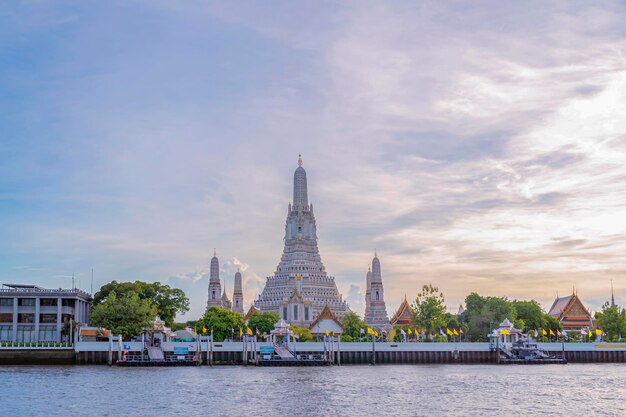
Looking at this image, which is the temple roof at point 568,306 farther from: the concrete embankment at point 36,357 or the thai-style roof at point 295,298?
the concrete embankment at point 36,357

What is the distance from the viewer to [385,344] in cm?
11588

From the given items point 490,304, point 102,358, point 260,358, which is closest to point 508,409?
point 260,358

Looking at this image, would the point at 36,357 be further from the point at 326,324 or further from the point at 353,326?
the point at 326,324

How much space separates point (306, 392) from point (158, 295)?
69523 millimetres

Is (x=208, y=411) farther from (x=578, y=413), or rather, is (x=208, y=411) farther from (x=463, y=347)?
(x=463, y=347)

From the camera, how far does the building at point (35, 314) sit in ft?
404

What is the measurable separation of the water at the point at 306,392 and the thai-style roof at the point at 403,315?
302 ft

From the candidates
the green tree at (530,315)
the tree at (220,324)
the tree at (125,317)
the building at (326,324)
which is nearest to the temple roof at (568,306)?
the green tree at (530,315)

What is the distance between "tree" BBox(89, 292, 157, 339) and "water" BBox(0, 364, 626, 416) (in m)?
12.0

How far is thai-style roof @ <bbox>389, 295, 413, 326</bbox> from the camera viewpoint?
19388 centimetres

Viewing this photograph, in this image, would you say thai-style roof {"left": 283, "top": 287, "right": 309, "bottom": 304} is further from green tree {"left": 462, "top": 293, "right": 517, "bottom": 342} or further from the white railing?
the white railing

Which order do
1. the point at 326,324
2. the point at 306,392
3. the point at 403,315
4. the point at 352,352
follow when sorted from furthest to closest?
the point at 403,315 < the point at 326,324 < the point at 352,352 < the point at 306,392

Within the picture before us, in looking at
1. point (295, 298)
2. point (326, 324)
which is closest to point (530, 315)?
point (326, 324)

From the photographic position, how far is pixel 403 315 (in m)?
195
